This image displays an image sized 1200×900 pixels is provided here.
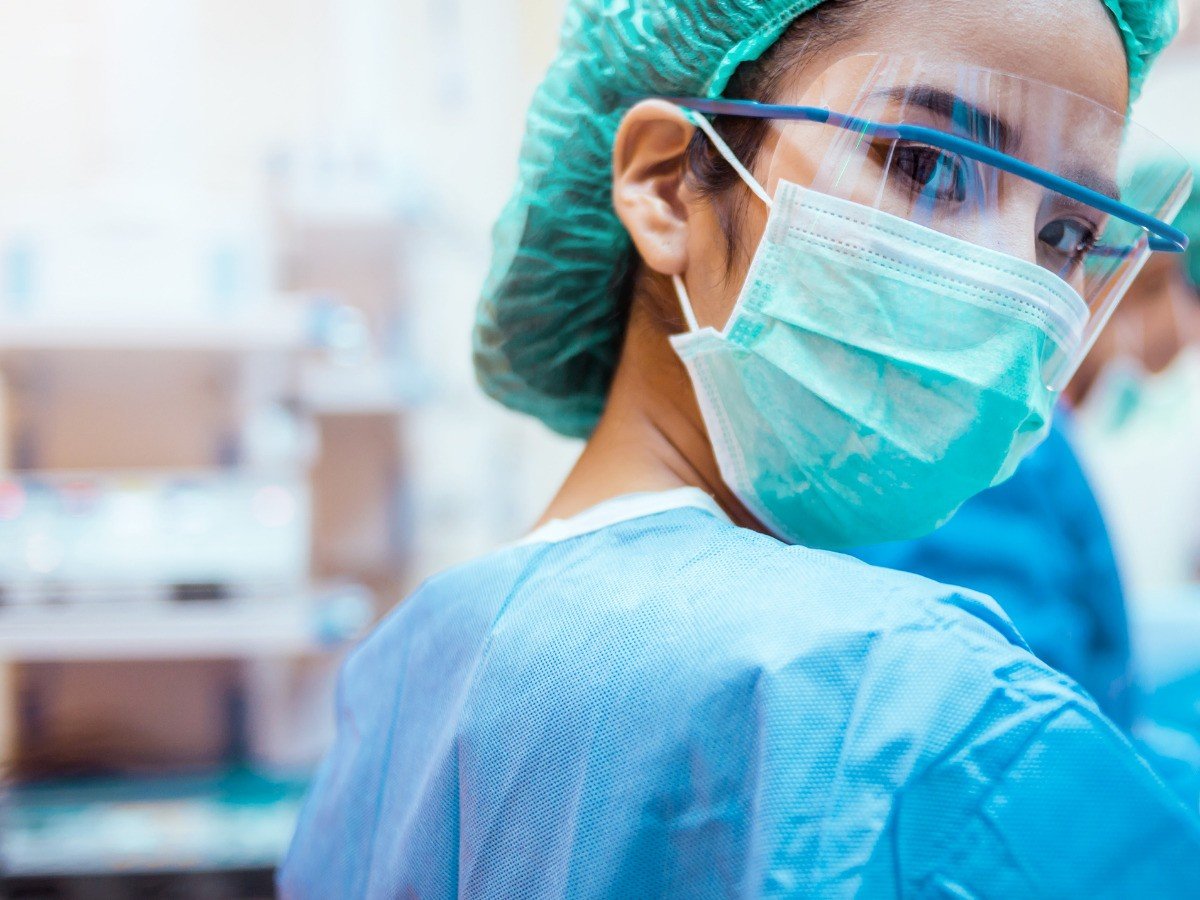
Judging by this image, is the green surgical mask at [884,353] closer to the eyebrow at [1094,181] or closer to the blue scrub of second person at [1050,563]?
the eyebrow at [1094,181]

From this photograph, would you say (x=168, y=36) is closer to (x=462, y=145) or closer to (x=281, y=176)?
(x=281, y=176)

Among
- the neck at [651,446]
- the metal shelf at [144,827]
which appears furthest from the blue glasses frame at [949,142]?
the metal shelf at [144,827]

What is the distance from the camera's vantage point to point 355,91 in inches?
123

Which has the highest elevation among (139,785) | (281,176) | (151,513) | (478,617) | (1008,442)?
(281,176)

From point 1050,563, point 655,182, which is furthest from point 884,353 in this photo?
point 1050,563

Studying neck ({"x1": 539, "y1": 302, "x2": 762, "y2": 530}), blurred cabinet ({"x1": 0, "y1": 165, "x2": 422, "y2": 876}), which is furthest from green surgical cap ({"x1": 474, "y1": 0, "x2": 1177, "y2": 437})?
blurred cabinet ({"x1": 0, "y1": 165, "x2": 422, "y2": 876})

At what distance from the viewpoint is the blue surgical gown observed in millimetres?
488

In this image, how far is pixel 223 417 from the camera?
7.93 ft

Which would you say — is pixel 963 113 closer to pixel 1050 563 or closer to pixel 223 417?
pixel 1050 563

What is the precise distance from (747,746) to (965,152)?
428mm

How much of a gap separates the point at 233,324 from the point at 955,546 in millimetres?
1416

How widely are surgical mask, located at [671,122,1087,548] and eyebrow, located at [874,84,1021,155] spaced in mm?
73

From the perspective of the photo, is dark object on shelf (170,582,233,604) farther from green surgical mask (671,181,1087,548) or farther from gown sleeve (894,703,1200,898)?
gown sleeve (894,703,1200,898)

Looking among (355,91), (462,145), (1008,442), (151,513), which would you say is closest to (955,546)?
(1008,442)
